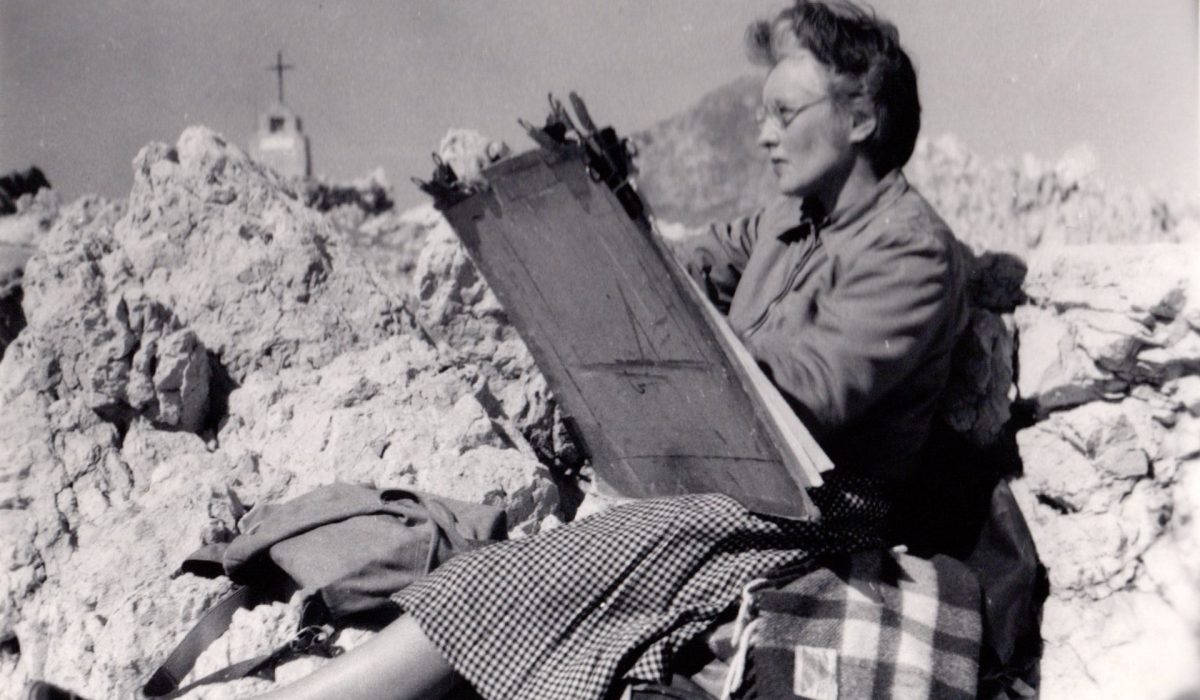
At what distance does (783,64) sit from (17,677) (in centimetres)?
247

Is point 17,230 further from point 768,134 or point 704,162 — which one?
point 704,162

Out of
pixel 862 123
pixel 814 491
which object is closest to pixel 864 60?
pixel 862 123

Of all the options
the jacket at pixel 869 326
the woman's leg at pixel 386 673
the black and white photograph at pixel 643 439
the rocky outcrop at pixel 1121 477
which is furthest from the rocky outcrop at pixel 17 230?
the rocky outcrop at pixel 1121 477

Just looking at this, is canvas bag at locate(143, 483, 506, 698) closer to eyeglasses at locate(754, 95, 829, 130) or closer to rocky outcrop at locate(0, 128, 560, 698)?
rocky outcrop at locate(0, 128, 560, 698)

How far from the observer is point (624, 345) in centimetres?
265

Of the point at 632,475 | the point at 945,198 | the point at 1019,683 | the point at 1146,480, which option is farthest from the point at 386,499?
the point at 945,198

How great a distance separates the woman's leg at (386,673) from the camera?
2135 mm

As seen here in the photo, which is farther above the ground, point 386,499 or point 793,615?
point 386,499

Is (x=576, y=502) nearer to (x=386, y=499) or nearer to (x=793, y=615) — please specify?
(x=386, y=499)

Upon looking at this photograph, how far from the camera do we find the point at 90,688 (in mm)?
2449

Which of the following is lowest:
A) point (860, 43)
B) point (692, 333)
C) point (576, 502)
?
point (576, 502)

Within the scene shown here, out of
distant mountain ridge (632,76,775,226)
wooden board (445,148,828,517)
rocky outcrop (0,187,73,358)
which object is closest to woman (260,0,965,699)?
wooden board (445,148,828,517)

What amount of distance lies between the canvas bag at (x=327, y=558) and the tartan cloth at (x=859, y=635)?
0.74 m

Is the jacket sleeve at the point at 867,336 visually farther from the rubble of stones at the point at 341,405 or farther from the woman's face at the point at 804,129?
the rubble of stones at the point at 341,405
